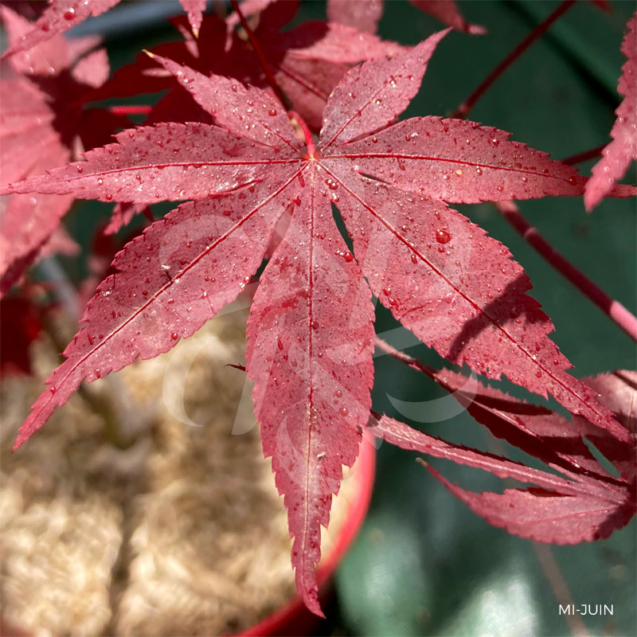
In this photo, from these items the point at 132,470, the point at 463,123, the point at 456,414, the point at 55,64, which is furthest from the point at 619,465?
the point at 132,470

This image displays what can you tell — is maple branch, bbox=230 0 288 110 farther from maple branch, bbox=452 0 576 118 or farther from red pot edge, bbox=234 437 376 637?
red pot edge, bbox=234 437 376 637

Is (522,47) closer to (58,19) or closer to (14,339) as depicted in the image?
(58,19)

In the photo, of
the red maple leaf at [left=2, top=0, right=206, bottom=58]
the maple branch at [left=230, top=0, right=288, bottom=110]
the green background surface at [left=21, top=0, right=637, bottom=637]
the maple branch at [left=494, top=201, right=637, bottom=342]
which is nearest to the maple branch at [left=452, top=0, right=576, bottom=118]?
the green background surface at [left=21, top=0, right=637, bottom=637]

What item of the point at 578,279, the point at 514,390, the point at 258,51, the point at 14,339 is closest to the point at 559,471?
the point at 514,390

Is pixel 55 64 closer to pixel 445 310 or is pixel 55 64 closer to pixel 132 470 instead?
pixel 445 310

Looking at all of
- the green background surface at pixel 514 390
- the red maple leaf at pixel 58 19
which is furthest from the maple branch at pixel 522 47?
the red maple leaf at pixel 58 19

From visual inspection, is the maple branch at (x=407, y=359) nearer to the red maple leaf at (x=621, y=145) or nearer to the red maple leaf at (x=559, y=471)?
the red maple leaf at (x=559, y=471)
